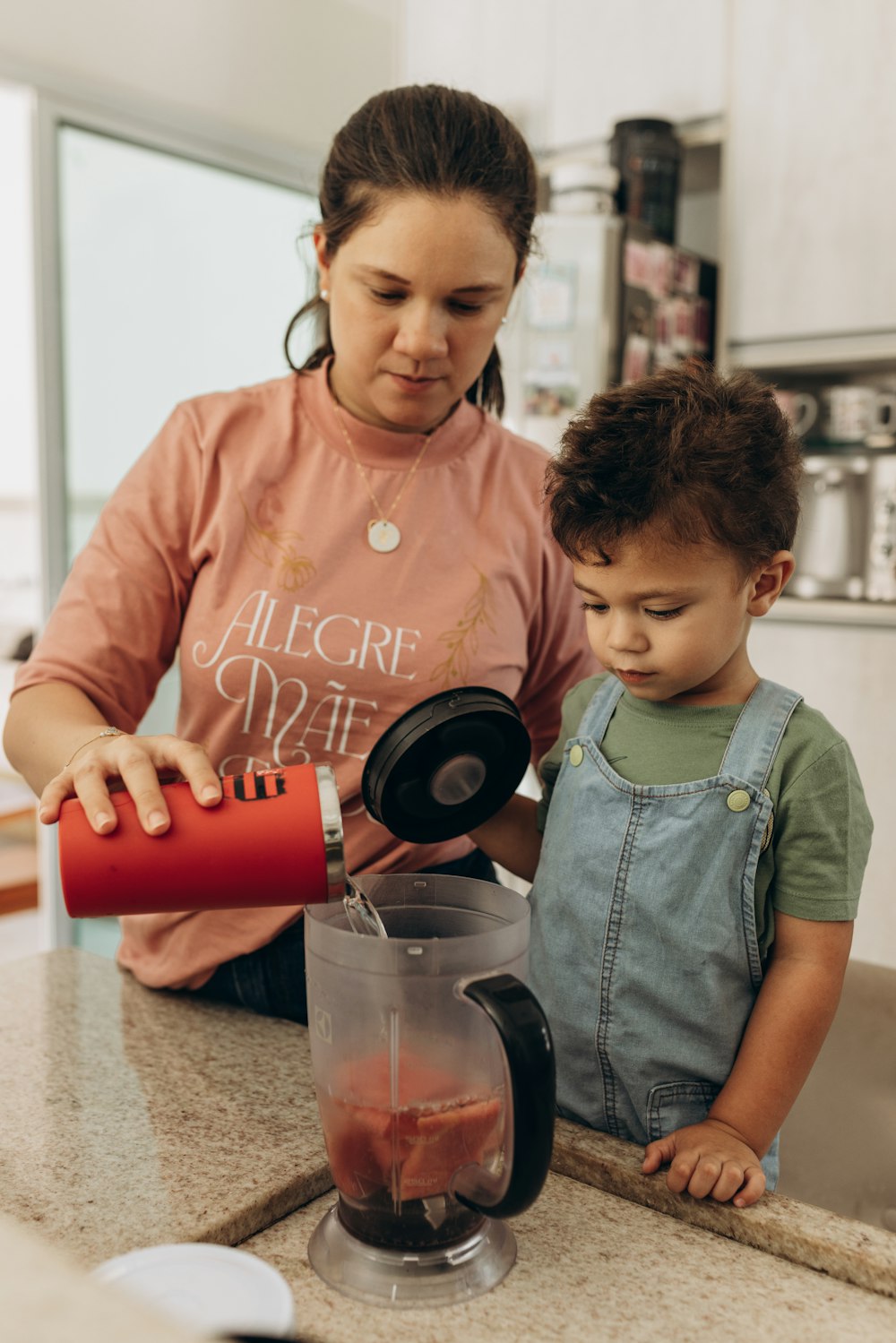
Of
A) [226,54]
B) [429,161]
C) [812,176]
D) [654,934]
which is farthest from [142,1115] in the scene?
[226,54]

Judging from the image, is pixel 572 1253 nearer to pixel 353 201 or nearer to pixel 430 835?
pixel 430 835

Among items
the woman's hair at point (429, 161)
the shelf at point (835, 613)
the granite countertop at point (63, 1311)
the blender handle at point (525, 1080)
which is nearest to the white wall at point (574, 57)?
the shelf at point (835, 613)

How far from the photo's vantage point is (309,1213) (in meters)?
0.77

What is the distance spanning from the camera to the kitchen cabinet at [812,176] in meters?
2.59

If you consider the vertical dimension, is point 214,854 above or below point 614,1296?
above

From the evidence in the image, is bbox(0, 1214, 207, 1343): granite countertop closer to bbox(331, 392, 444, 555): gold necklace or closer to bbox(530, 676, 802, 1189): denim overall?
bbox(530, 676, 802, 1189): denim overall

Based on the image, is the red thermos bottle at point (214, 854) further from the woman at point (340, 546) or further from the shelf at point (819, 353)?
the shelf at point (819, 353)

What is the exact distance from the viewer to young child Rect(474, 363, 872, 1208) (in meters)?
0.84

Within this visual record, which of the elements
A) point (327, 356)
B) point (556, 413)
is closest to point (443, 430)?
point (327, 356)

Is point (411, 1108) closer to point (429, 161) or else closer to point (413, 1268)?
point (413, 1268)

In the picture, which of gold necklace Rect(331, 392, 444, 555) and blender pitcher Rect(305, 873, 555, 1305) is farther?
gold necklace Rect(331, 392, 444, 555)

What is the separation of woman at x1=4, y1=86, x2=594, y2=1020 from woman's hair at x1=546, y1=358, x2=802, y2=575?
0.20m

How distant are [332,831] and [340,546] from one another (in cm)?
44

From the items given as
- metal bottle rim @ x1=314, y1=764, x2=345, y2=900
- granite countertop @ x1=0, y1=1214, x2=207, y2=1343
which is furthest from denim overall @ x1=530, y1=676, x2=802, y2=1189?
granite countertop @ x1=0, y1=1214, x2=207, y2=1343
